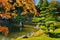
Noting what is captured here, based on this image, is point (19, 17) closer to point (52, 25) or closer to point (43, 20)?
point (43, 20)

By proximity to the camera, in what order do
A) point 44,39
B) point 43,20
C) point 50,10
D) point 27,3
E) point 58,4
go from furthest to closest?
point 58,4, point 50,10, point 43,20, point 44,39, point 27,3

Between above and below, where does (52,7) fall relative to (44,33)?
above

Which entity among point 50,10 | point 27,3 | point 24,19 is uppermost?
point 27,3

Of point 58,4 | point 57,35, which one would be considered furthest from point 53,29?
point 58,4

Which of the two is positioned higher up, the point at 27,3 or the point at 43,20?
the point at 27,3

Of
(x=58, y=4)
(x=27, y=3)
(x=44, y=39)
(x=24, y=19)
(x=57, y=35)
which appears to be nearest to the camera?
(x=27, y=3)

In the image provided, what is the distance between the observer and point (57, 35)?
30.9ft

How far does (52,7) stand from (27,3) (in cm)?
1071

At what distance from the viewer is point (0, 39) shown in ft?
33.7

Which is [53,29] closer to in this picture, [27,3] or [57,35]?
[57,35]

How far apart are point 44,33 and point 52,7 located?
3.70m

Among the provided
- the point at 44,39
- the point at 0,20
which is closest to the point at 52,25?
the point at 44,39

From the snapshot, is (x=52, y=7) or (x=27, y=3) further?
(x=52, y=7)

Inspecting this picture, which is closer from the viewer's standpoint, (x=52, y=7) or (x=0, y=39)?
(x=0, y=39)
